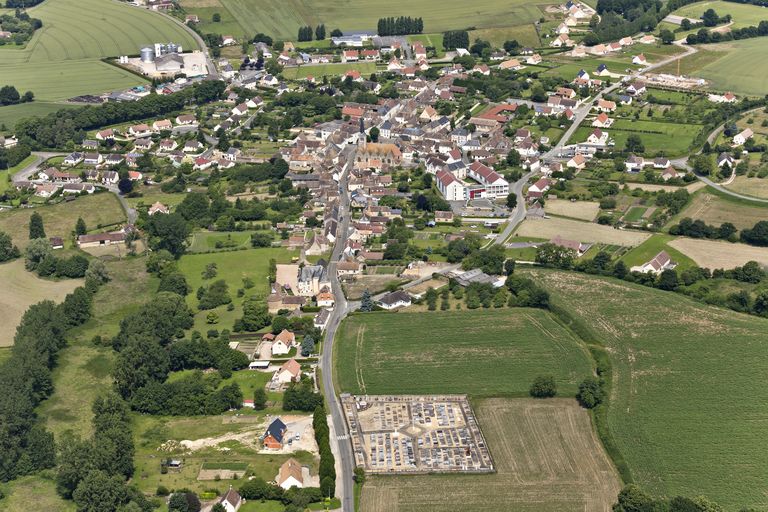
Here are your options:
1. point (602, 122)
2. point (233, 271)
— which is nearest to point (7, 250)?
point (233, 271)

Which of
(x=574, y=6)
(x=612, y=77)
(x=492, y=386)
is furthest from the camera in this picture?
(x=574, y=6)

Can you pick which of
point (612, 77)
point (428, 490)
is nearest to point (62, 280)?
point (428, 490)

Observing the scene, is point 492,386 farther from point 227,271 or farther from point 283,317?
point 227,271

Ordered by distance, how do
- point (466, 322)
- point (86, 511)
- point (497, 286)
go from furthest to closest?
point (497, 286), point (466, 322), point (86, 511)

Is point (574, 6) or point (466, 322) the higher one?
point (574, 6)

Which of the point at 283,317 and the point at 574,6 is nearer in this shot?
the point at 283,317

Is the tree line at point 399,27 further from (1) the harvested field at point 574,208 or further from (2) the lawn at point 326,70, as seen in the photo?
(1) the harvested field at point 574,208

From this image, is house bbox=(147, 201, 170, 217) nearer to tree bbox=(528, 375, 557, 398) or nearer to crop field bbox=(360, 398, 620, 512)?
tree bbox=(528, 375, 557, 398)
